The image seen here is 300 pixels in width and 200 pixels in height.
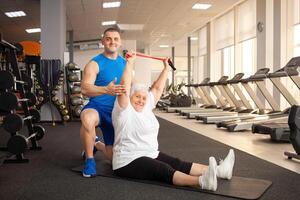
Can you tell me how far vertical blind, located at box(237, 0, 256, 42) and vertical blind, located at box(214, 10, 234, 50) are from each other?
1.69ft

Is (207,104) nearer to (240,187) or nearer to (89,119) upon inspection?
(89,119)

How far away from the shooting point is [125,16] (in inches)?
461

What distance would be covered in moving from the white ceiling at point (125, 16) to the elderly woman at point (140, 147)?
729cm

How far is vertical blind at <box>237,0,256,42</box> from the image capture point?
34.1ft

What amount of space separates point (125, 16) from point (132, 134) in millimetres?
9802

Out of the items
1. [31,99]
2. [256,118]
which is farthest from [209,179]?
[256,118]

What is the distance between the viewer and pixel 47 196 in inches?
84.7

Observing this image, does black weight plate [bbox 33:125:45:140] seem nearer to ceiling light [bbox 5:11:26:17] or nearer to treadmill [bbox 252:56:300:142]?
treadmill [bbox 252:56:300:142]

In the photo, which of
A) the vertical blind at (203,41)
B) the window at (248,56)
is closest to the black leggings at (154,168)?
the window at (248,56)

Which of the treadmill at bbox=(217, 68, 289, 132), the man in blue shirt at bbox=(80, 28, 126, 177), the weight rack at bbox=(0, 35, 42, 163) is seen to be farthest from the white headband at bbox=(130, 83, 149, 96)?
the treadmill at bbox=(217, 68, 289, 132)

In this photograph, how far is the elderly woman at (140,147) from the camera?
2.38m

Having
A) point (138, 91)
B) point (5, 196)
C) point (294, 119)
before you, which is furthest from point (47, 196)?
point (294, 119)

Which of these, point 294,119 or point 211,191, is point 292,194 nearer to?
point 211,191

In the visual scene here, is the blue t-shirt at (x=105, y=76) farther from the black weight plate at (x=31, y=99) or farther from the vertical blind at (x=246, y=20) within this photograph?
the vertical blind at (x=246, y=20)
